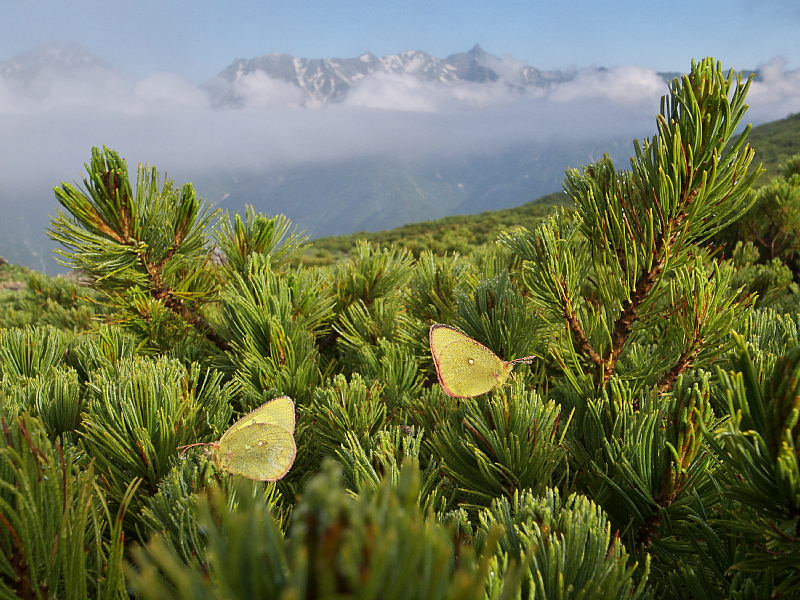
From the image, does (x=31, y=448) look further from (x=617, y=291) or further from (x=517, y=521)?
(x=617, y=291)

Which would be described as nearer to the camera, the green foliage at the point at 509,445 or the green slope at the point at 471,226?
the green foliage at the point at 509,445

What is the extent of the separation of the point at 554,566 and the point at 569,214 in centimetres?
86

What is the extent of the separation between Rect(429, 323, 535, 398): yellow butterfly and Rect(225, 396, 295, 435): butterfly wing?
31cm

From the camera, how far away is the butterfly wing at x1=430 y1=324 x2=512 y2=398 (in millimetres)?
915

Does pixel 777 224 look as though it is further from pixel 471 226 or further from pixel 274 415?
pixel 471 226

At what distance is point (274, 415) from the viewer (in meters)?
0.87

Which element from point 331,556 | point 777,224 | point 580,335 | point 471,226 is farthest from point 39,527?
point 471,226

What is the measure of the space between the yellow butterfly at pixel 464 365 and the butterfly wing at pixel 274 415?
0.31 m

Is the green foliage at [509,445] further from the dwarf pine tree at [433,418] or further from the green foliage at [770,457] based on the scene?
the green foliage at [770,457]

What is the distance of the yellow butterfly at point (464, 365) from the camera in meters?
0.92

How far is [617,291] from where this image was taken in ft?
3.29

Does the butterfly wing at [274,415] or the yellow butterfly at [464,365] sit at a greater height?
the yellow butterfly at [464,365]

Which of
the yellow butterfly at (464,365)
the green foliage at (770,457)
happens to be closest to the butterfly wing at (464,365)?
the yellow butterfly at (464,365)

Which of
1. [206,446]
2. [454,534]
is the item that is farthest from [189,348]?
[454,534]
